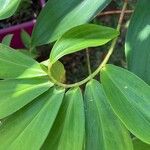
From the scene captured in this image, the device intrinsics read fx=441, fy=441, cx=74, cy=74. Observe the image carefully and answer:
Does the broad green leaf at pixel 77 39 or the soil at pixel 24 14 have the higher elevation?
the soil at pixel 24 14

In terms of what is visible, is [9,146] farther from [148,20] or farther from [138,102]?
[148,20]

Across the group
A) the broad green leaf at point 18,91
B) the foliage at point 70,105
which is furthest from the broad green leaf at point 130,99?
the broad green leaf at point 18,91

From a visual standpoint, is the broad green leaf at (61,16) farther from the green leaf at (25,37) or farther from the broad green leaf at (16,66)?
the green leaf at (25,37)

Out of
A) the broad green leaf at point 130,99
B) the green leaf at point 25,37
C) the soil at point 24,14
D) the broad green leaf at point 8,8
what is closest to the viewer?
the broad green leaf at point 130,99

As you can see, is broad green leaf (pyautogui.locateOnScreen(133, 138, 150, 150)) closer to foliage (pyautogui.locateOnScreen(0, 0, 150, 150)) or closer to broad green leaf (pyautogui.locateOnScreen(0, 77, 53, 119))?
foliage (pyautogui.locateOnScreen(0, 0, 150, 150))

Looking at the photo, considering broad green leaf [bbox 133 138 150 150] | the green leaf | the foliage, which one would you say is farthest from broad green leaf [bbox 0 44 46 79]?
the green leaf

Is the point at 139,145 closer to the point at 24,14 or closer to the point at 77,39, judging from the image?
the point at 77,39
